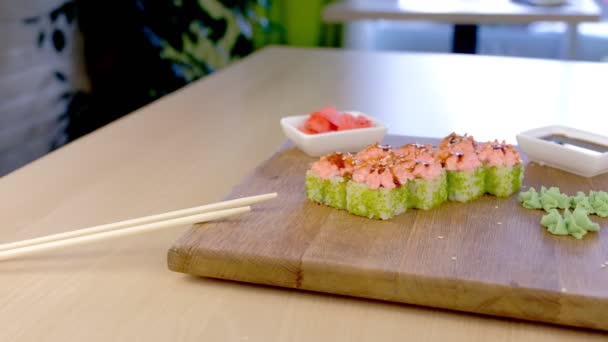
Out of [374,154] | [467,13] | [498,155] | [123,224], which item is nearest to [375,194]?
[374,154]

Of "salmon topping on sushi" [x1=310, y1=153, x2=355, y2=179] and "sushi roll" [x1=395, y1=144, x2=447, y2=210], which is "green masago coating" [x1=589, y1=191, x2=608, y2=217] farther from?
"salmon topping on sushi" [x1=310, y1=153, x2=355, y2=179]

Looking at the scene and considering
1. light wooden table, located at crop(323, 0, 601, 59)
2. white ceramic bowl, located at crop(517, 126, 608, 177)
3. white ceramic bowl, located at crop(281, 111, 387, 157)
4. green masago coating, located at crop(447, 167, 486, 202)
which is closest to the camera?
green masago coating, located at crop(447, 167, 486, 202)

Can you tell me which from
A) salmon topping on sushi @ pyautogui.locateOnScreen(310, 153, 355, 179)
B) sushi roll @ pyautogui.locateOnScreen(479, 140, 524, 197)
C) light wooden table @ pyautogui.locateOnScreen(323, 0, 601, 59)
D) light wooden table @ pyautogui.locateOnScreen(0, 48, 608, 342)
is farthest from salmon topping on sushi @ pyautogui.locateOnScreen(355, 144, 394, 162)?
light wooden table @ pyautogui.locateOnScreen(323, 0, 601, 59)

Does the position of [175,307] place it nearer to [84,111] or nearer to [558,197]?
[558,197]

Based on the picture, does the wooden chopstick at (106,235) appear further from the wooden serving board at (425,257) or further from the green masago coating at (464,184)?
the green masago coating at (464,184)

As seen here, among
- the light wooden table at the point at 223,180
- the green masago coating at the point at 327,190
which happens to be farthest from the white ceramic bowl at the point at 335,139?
the green masago coating at the point at 327,190

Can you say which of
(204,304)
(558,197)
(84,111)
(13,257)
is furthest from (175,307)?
(84,111)
